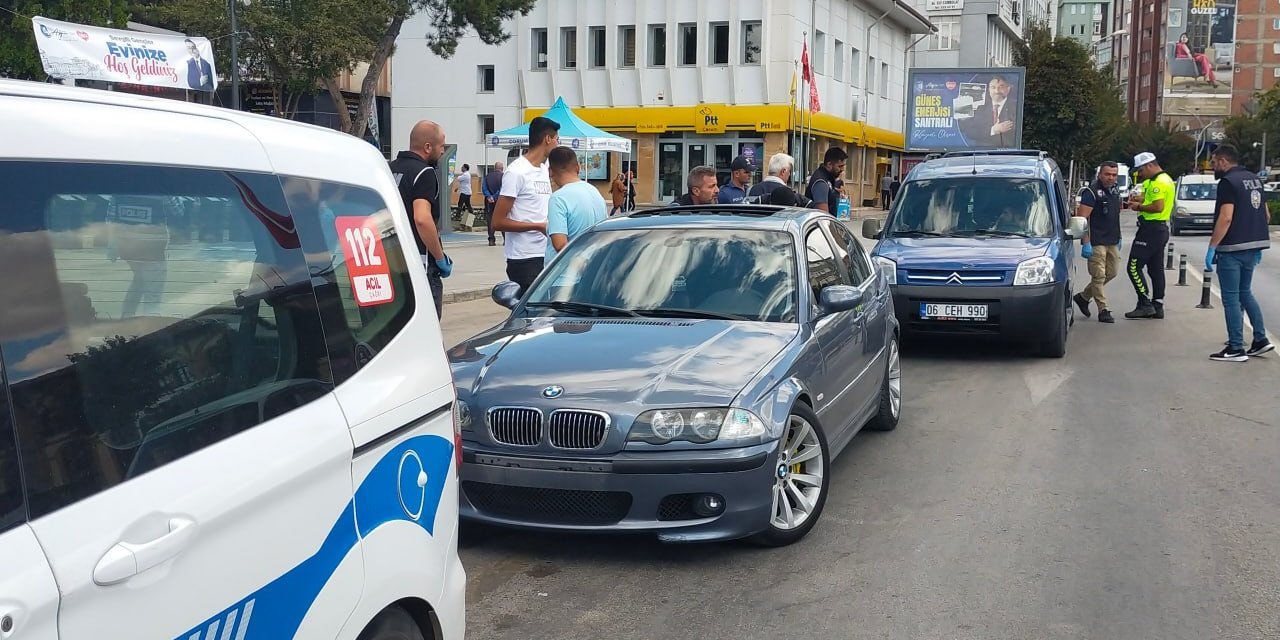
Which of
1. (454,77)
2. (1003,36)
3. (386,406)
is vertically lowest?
(386,406)

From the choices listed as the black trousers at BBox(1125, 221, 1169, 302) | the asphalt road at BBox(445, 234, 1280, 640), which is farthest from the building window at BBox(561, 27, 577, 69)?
the asphalt road at BBox(445, 234, 1280, 640)

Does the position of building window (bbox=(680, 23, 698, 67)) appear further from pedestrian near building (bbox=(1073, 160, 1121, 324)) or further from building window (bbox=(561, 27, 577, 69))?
pedestrian near building (bbox=(1073, 160, 1121, 324))

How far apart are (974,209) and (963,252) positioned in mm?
1167

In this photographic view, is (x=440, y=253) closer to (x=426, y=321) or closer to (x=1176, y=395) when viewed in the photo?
(x=426, y=321)

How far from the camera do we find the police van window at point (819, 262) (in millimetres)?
6289

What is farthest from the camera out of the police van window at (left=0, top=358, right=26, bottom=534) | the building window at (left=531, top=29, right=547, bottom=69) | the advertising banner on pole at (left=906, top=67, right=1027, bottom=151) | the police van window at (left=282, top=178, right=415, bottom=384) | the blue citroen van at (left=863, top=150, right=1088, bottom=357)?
the building window at (left=531, top=29, right=547, bottom=69)

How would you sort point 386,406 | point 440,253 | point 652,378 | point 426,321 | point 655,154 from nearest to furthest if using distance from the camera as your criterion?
point 386,406
point 426,321
point 652,378
point 440,253
point 655,154

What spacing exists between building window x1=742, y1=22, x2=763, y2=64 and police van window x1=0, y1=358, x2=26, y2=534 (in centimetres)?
4320

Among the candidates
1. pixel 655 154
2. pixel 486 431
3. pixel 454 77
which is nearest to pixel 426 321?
pixel 486 431

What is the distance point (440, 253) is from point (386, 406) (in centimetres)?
445

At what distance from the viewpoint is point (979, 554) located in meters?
5.12

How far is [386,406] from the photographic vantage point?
109 inches

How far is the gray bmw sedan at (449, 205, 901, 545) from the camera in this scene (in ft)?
15.6

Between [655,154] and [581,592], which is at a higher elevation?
[655,154]
